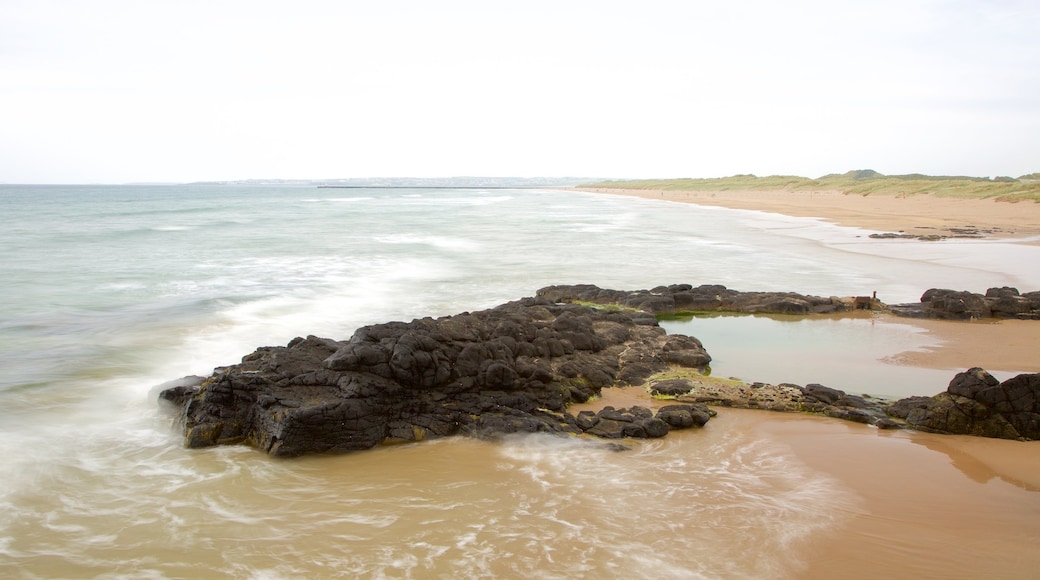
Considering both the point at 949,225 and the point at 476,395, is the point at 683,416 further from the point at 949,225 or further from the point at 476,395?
the point at 949,225

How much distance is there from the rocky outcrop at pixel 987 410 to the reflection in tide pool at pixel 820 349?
1.29 meters

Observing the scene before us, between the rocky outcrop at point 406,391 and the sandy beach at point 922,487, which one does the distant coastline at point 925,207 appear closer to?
the sandy beach at point 922,487

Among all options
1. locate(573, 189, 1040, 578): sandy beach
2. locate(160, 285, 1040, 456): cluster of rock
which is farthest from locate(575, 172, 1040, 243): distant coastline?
locate(573, 189, 1040, 578): sandy beach

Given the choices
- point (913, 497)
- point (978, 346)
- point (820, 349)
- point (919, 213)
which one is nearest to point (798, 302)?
point (820, 349)

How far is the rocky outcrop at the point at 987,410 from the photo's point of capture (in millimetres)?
7941

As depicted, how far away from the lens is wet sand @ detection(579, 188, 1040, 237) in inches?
1278

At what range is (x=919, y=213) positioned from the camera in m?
41.8

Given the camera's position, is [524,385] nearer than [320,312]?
Yes

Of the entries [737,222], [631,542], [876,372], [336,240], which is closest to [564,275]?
[876,372]

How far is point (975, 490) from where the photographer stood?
6699mm

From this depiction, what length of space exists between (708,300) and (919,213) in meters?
33.5

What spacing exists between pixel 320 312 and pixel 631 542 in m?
11.4

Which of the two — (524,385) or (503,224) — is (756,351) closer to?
(524,385)

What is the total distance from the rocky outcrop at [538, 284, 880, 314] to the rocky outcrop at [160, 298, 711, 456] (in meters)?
4.65
